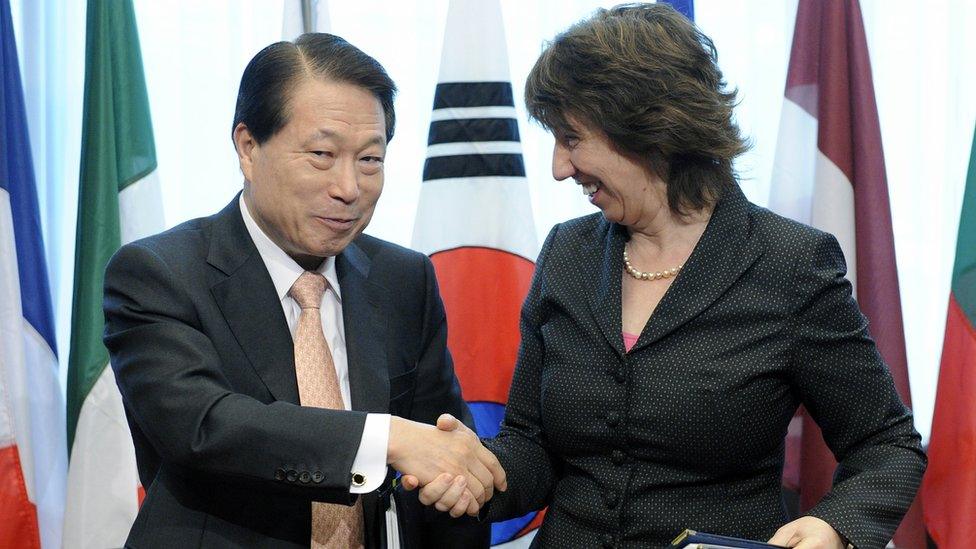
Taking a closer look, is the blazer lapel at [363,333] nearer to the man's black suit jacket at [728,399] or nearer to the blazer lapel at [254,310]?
the blazer lapel at [254,310]

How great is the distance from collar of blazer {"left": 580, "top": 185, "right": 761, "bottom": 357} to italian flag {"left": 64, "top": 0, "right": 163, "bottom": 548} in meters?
1.53

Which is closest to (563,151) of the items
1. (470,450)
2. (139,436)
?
(470,450)

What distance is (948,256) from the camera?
2957mm

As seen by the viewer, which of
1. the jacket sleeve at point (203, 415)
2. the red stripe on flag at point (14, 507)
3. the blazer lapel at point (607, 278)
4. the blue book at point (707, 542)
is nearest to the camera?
the blue book at point (707, 542)

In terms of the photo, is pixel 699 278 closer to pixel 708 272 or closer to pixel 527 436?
pixel 708 272

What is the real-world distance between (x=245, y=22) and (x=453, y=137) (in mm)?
744

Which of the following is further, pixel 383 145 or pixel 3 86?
pixel 3 86

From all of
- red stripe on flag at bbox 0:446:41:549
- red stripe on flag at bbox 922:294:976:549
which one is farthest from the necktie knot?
red stripe on flag at bbox 922:294:976:549

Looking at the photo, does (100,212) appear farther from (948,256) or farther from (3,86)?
(948,256)

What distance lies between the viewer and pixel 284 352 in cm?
181

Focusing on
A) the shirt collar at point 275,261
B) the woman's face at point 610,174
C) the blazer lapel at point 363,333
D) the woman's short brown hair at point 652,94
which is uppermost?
the woman's short brown hair at point 652,94

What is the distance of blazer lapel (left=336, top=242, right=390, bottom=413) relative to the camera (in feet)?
6.06

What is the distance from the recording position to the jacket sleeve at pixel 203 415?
164 cm

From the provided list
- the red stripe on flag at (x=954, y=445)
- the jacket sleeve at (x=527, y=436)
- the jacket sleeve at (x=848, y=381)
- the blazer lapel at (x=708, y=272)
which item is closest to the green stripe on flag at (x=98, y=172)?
the jacket sleeve at (x=527, y=436)
